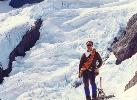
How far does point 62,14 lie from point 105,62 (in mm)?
9491

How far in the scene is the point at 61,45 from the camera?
30469 millimetres

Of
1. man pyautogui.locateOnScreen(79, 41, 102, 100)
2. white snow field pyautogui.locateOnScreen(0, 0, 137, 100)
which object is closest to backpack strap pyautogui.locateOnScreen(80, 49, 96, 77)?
man pyautogui.locateOnScreen(79, 41, 102, 100)

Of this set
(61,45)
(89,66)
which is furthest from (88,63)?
(61,45)

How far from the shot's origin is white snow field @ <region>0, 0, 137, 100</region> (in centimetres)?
2528

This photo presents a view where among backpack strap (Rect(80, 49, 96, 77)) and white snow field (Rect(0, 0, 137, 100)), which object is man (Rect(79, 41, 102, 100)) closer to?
backpack strap (Rect(80, 49, 96, 77))

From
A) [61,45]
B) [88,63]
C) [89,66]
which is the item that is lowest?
[61,45]

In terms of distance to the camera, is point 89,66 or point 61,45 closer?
point 89,66

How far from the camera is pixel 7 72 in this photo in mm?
29906

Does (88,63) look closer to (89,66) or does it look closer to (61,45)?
(89,66)

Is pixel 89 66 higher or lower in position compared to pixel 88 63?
lower

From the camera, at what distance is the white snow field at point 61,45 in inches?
995

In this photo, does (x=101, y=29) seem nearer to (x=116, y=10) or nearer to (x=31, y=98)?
(x=116, y=10)

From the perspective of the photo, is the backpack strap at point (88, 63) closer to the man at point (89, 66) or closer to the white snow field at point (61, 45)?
the man at point (89, 66)

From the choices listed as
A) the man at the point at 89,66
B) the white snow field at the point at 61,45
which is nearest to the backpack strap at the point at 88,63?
the man at the point at 89,66
